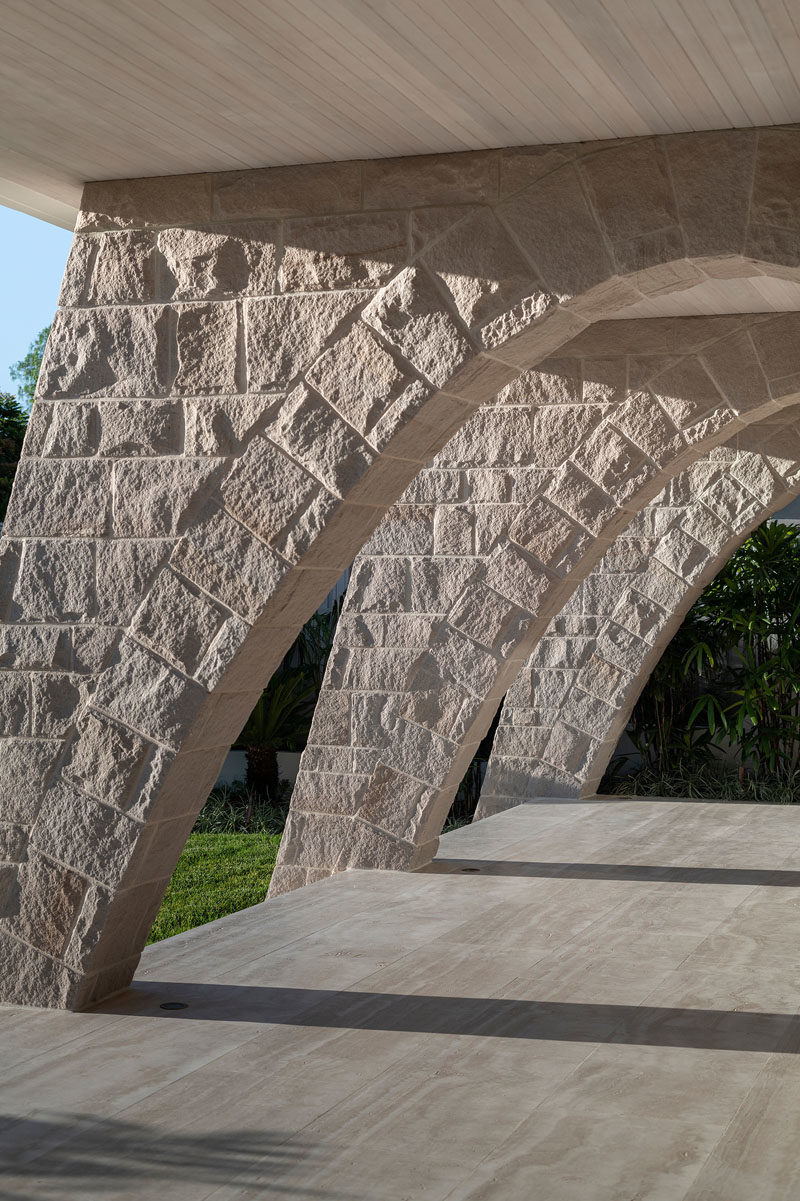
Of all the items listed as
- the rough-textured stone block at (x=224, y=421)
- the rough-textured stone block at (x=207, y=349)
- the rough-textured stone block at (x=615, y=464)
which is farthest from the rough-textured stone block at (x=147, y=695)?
the rough-textured stone block at (x=615, y=464)

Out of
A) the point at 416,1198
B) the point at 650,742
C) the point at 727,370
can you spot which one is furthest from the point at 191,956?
the point at 650,742

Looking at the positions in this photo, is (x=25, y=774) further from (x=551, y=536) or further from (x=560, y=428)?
(x=560, y=428)

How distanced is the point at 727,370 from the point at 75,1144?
458 centimetres

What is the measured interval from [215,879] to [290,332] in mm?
6055

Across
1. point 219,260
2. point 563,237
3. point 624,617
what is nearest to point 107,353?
point 219,260

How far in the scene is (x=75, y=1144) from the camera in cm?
286

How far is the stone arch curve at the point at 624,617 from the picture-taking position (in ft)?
26.0

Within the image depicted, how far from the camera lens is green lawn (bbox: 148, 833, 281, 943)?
808cm

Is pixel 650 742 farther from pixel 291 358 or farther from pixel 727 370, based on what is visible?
pixel 291 358

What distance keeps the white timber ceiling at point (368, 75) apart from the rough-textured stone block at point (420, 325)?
0.38m

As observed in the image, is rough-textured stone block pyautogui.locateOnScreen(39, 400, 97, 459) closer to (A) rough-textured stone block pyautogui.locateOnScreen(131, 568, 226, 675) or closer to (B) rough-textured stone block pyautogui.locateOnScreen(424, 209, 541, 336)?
(A) rough-textured stone block pyautogui.locateOnScreen(131, 568, 226, 675)

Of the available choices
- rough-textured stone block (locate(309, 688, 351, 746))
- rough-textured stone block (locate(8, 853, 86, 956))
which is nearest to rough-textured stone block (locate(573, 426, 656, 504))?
rough-textured stone block (locate(309, 688, 351, 746))

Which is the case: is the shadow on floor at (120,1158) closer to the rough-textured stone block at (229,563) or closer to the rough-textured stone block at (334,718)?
the rough-textured stone block at (229,563)

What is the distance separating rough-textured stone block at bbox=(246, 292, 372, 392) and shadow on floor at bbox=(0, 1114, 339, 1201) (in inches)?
78.4
